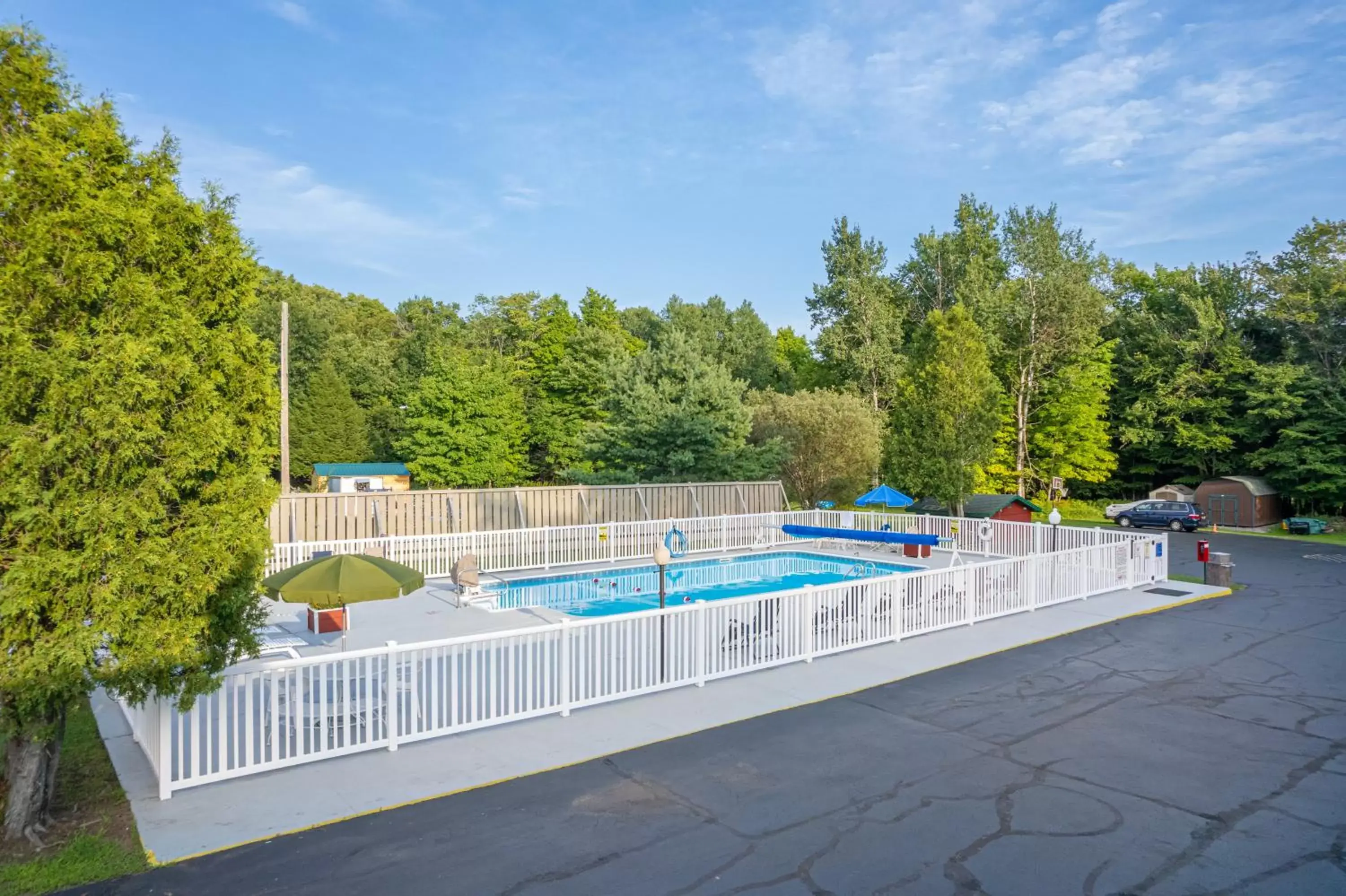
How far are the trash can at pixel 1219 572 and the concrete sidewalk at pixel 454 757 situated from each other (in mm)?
8167

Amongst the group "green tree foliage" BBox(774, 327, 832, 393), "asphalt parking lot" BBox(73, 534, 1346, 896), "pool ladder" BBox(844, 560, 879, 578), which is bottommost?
"pool ladder" BBox(844, 560, 879, 578)

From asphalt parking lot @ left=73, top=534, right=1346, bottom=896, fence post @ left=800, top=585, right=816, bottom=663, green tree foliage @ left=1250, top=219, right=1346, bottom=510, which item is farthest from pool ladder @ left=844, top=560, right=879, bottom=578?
green tree foliage @ left=1250, top=219, right=1346, bottom=510

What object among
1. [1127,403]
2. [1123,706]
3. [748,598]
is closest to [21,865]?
[748,598]

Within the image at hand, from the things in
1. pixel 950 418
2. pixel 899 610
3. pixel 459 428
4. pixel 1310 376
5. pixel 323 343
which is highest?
pixel 323 343

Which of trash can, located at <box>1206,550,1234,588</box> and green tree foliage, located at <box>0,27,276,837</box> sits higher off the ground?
green tree foliage, located at <box>0,27,276,837</box>

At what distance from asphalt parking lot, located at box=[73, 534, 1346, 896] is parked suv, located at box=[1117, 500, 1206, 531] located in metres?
22.5

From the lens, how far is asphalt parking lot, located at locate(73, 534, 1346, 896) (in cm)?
461

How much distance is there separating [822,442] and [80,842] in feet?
93.1

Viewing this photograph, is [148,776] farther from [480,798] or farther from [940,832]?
[940,832]

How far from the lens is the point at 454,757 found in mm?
6523

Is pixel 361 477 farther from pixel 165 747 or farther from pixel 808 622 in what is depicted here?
pixel 165 747

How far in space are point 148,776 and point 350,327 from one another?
187 feet

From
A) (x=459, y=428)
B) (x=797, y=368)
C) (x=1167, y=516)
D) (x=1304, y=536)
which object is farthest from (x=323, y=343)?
(x=1304, y=536)

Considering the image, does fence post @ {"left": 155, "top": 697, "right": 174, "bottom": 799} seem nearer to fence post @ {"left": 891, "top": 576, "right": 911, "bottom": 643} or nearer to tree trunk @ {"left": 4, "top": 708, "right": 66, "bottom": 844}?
tree trunk @ {"left": 4, "top": 708, "right": 66, "bottom": 844}
